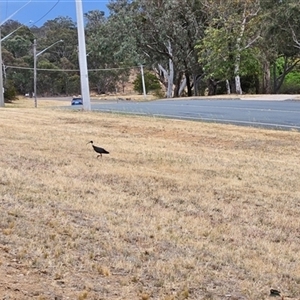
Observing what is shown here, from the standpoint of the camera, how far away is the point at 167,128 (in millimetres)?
14609

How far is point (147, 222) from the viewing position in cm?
547

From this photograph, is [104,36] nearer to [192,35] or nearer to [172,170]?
[192,35]

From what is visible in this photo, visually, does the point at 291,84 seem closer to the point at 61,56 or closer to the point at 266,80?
the point at 266,80

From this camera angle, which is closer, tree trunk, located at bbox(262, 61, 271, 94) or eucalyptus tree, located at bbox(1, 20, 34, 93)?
tree trunk, located at bbox(262, 61, 271, 94)

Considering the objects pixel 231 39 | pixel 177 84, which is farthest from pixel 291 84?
pixel 177 84

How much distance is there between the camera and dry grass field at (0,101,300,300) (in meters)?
3.85

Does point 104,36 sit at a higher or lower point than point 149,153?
higher

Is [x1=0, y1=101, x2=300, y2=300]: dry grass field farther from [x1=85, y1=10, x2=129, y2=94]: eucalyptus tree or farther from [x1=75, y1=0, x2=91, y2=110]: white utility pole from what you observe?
[x1=85, y1=10, x2=129, y2=94]: eucalyptus tree

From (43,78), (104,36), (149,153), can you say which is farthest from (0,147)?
(43,78)

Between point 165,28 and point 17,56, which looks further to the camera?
point 17,56

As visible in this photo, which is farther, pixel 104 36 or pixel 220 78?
pixel 104 36

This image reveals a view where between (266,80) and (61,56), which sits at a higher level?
(61,56)

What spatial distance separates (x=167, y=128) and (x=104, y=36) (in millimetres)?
36092

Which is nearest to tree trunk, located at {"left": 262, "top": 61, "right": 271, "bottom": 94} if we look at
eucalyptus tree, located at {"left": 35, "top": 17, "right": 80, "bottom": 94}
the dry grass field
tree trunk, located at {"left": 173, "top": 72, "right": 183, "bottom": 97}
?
tree trunk, located at {"left": 173, "top": 72, "right": 183, "bottom": 97}
